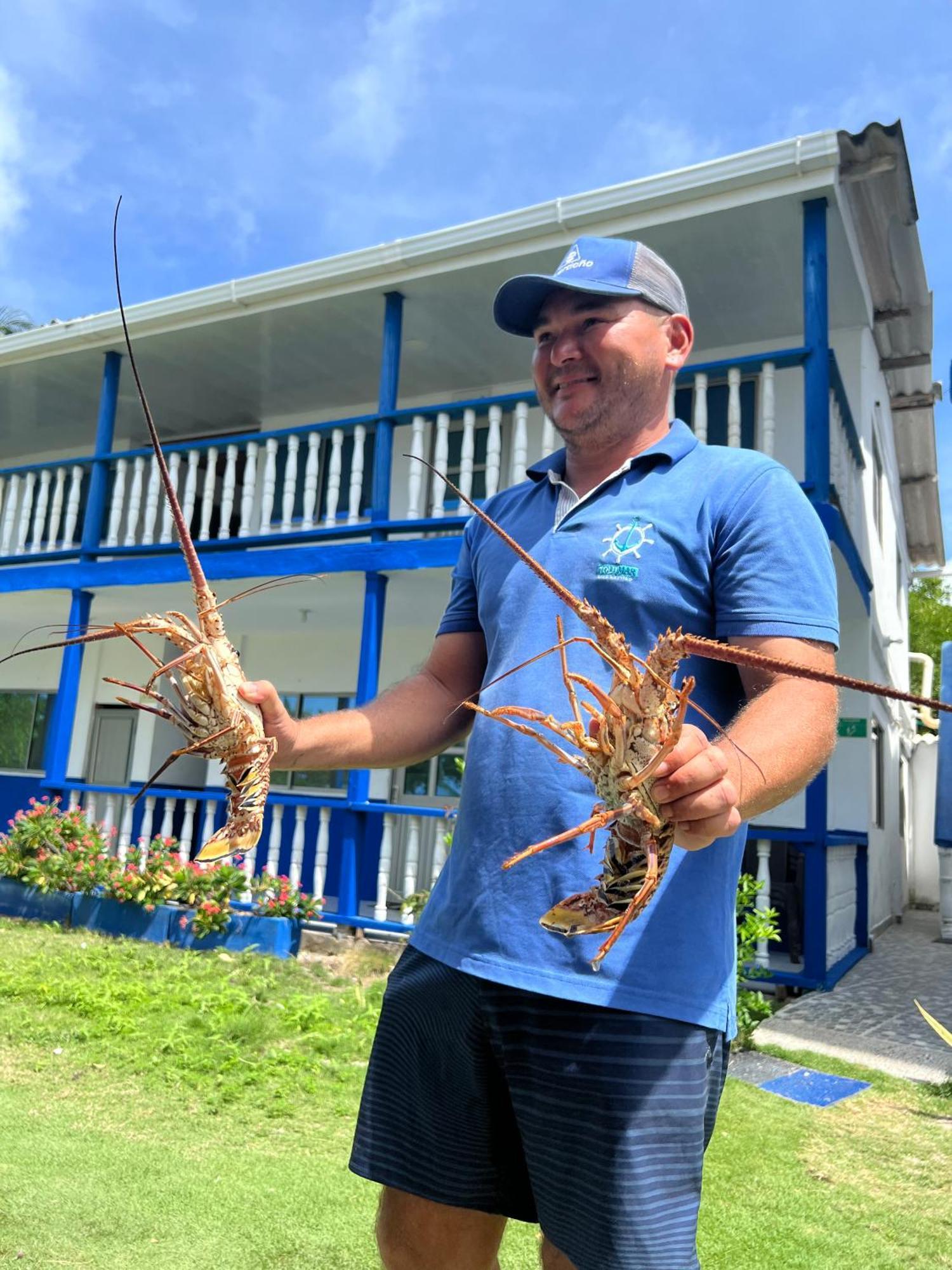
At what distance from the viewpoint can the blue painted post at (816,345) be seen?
662cm

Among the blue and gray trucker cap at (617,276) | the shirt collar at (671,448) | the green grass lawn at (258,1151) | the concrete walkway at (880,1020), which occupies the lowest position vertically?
the green grass lawn at (258,1151)

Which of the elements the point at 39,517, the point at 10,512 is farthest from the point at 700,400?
the point at 10,512

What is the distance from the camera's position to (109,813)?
28.7 ft

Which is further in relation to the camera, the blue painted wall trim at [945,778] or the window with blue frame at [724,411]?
the blue painted wall trim at [945,778]

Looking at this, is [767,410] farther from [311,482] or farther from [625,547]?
[625,547]

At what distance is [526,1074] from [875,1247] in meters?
2.30

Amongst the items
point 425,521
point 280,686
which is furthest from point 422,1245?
point 280,686

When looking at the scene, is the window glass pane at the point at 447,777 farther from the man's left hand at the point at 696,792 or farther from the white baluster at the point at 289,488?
the man's left hand at the point at 696,792

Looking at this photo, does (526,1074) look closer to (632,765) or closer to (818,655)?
(632,765)

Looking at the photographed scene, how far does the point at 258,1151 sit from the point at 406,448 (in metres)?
7.22

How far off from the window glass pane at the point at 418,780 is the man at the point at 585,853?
8479mm

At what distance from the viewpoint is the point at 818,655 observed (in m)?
1.45

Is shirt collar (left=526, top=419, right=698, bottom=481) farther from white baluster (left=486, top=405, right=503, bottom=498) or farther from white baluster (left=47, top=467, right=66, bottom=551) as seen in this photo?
white baluster (left=47, top=467, right=66, bottom=551)

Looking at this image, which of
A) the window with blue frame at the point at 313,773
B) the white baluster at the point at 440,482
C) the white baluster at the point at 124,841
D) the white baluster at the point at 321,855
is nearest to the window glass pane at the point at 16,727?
the window with blue frame at the point at 313,773
